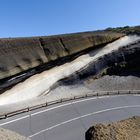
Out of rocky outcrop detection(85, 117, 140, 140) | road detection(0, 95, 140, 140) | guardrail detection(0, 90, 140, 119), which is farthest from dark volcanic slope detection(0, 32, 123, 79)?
rocky outcrop detection(85, 117, 140, 140)

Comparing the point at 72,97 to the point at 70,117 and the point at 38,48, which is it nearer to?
the point at 70,117

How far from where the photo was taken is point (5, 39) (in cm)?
5012

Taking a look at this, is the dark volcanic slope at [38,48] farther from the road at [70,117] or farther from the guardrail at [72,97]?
the road at [70,117]

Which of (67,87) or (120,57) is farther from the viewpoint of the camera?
(120,57)

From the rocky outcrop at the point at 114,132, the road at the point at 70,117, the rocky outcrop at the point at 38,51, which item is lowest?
the road at the point at 70,117

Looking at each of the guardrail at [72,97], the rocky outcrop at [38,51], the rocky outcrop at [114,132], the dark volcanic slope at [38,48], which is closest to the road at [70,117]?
the guardrail at [72,97]

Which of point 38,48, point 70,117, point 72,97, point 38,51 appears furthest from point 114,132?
point 38,48

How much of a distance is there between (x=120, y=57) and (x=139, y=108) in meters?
16.4

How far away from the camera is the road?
26031 mm

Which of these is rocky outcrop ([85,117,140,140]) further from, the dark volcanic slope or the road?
the dark volcanic slope

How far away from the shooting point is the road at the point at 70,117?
1025 inches

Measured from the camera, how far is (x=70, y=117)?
30.3 m

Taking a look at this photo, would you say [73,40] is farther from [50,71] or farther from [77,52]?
[50,71]

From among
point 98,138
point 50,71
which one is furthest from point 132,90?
point 98,138
